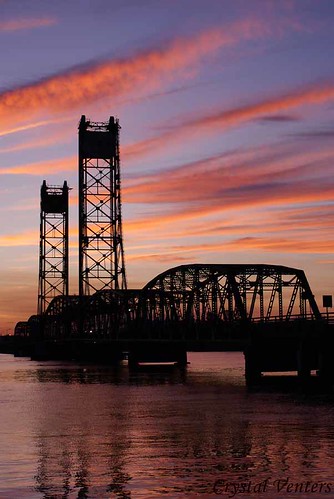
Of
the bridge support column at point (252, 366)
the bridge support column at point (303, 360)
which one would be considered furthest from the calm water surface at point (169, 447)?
the bridge support column at point (252, 366)

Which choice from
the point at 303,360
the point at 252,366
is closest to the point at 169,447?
the point at 303,360

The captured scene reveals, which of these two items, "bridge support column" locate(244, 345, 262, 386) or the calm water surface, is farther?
"bridge support column" locate(244, 345, 262, 386)

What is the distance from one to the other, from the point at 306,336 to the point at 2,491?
53524 millimetres

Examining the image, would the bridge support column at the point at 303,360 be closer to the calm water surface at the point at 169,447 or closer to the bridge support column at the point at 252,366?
the bridge support column at the point at 252,366

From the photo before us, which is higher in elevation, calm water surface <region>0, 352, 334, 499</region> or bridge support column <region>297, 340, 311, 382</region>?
bridge support column <region>297, 340, 311, 382</region>

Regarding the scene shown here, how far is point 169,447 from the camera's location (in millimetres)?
44344

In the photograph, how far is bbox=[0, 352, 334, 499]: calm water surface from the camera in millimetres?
33844

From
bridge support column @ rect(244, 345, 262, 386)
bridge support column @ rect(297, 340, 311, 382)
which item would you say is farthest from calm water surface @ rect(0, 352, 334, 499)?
bridge support column @ rect(244, 345, 262, 386)

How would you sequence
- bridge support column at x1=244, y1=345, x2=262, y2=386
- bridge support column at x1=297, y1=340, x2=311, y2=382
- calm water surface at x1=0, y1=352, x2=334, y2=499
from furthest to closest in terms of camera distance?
bridge support column at x1=244, y1=345, x2=262, y2=386
bridge support column at x1=297, y1=340, x2=311, y2=382
calm water surface at x1=0, y1=352, x2=334, y2=499

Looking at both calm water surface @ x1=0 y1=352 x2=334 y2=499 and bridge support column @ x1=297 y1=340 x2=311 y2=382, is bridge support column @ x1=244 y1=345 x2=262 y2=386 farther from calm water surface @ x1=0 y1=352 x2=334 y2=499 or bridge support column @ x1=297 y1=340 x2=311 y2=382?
calm water surface @ x1=0 y1=352 x2=334 y2=499

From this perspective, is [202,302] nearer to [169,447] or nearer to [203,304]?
[203,304]

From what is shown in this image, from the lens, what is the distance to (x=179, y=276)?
5044 inches

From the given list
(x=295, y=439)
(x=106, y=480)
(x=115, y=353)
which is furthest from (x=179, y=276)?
(x=106, y=480)

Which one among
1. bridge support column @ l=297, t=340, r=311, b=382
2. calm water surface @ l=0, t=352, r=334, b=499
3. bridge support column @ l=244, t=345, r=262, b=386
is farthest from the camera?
bridge support column @ l=244, t=345, r=262, b=386
